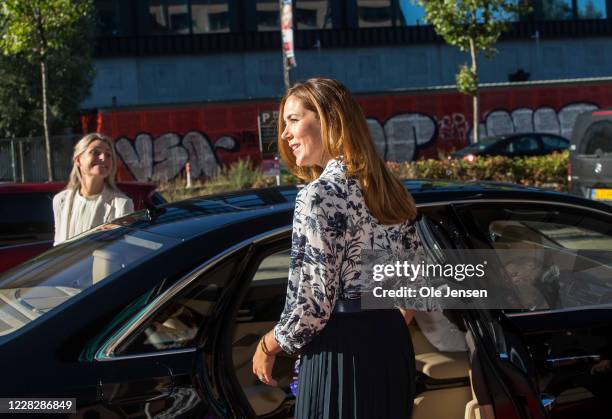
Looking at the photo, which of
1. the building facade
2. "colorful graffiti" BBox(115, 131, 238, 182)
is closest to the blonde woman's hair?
"colorful graffiti" BBox(115, 131, 238, 182)

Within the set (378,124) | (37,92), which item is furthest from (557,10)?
(37,92)

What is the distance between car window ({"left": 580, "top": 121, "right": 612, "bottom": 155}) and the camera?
11.0 meters

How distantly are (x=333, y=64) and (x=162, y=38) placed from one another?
7028 mm

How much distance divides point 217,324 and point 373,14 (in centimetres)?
3524

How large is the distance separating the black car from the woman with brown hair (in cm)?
36

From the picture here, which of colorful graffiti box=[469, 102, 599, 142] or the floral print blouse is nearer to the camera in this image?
the floral print blouse

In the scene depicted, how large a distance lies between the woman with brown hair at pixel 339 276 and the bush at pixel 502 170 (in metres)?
13.6

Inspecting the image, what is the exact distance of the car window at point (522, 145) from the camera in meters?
21.1

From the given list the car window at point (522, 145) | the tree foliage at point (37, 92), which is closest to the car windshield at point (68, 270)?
the car window at point (522, 145)

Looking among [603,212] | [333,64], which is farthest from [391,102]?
[603,212]

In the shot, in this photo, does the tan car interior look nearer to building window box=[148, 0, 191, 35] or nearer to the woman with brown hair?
the woman with brown hair

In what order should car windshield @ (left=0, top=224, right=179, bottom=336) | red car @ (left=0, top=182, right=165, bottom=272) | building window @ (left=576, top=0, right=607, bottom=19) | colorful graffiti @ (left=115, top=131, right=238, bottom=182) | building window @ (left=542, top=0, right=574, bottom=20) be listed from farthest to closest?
building window @ (left=576, top=0, right=607, bottom=19) → building window @ (left=542, top=0, right=574, bottom=20) → colorful graffiti @ (left=115, top=131, right=238, bottom=182) → red car @ (left=0, top=182, right=165, bottom=272) → car windshield @ (left=0, top=224, right=179, bottom=336)

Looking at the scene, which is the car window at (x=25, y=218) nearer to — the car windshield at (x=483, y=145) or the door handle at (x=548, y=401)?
the door handle at (x=548, y=401)

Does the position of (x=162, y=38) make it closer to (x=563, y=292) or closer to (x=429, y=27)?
(x=429, y=27)
